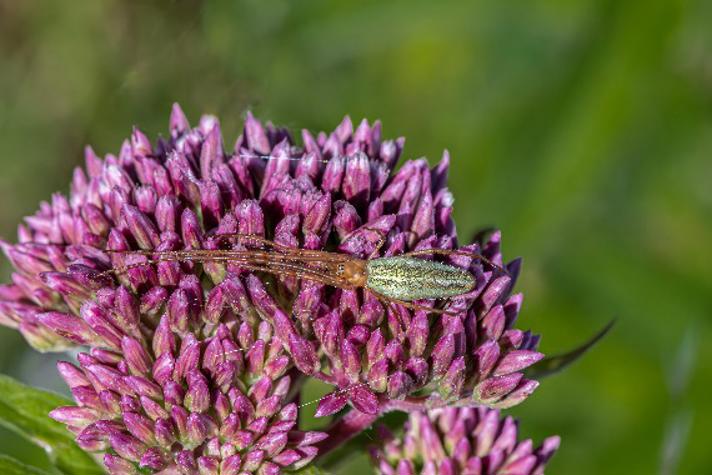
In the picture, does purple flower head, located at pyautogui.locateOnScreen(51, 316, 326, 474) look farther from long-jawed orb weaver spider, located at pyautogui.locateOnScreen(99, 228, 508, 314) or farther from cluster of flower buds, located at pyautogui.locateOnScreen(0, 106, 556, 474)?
long-jawed orb weaver spider, located at pyautogui.locateOnScreen(99, 228, 508, 314)

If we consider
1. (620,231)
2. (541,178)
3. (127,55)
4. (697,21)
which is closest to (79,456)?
(541,178)

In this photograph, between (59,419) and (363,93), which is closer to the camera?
(59,419)

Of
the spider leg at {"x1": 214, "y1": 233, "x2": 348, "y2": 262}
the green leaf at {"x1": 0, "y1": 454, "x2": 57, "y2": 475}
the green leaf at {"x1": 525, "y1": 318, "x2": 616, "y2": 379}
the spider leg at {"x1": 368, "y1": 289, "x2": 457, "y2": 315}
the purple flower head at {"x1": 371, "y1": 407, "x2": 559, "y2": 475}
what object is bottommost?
the purple flower head at {"x1": 371, "y1": 407, "x2": 559, "y2": 475}

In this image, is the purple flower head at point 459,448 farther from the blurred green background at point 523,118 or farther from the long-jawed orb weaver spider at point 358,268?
the blurred green background at point 523,118

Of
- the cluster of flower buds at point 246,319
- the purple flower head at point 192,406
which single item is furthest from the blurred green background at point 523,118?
the purple flower head at point 192,406

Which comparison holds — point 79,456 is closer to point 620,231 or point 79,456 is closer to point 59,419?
point 59,419

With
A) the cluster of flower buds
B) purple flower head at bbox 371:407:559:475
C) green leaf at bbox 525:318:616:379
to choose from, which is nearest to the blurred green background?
the cluster of flower buds

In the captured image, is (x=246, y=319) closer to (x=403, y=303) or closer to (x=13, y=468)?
(x=403, y=303)
